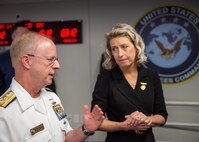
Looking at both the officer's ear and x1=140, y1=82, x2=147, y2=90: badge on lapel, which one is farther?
x1=140, y1=82, x2=147, y2=90: badge on lapel

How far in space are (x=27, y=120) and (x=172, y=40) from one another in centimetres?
239

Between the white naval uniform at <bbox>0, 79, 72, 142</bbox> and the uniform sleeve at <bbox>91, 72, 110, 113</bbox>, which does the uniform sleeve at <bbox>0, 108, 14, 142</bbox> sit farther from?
the uniform sleeve at <bbox>91, 72, 110, 113</bbox>

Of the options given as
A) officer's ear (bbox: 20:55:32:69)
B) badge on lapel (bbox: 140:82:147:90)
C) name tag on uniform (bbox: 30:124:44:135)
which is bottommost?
name tag on uniform (bbox: 30:124:44:135)

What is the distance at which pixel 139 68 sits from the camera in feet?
5.78

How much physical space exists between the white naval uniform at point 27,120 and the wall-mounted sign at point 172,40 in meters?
2.07

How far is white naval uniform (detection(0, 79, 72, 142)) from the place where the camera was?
1132 mm

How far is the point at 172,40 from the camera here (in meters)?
3.12

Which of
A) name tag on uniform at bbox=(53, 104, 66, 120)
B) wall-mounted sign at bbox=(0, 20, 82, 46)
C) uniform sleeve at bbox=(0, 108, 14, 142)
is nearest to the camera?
uniform sleeve at bbox=(0, 108, 14, 142)

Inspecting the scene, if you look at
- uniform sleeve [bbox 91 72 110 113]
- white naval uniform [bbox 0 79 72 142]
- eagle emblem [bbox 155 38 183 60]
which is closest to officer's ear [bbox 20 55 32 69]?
white naval uniform [bbox 0 79 72 142]

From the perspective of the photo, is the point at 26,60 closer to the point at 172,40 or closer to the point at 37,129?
the point at 37,129

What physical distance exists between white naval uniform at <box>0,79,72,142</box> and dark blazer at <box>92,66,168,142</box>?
371 millimetres

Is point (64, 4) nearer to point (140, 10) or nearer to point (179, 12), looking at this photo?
point (140, 10)

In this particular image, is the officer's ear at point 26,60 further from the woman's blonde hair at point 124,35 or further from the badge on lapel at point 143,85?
the badge on lapel at point 143,85

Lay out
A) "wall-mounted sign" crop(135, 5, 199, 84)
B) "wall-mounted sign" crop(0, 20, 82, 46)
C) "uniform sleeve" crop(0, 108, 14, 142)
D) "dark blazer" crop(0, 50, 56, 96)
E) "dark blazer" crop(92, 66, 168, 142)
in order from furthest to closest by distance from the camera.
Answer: "wall-mounted sign" crop(0, 20, 82, 46), "wall-mounted sign" crop(135, 5, 199, 84), "dark blazer" crop(0, 50, 56, 96), "dark blazer" crop(92, 66, 168, 142), "uniform sleeve" crop(0, 108, 14, 142)
